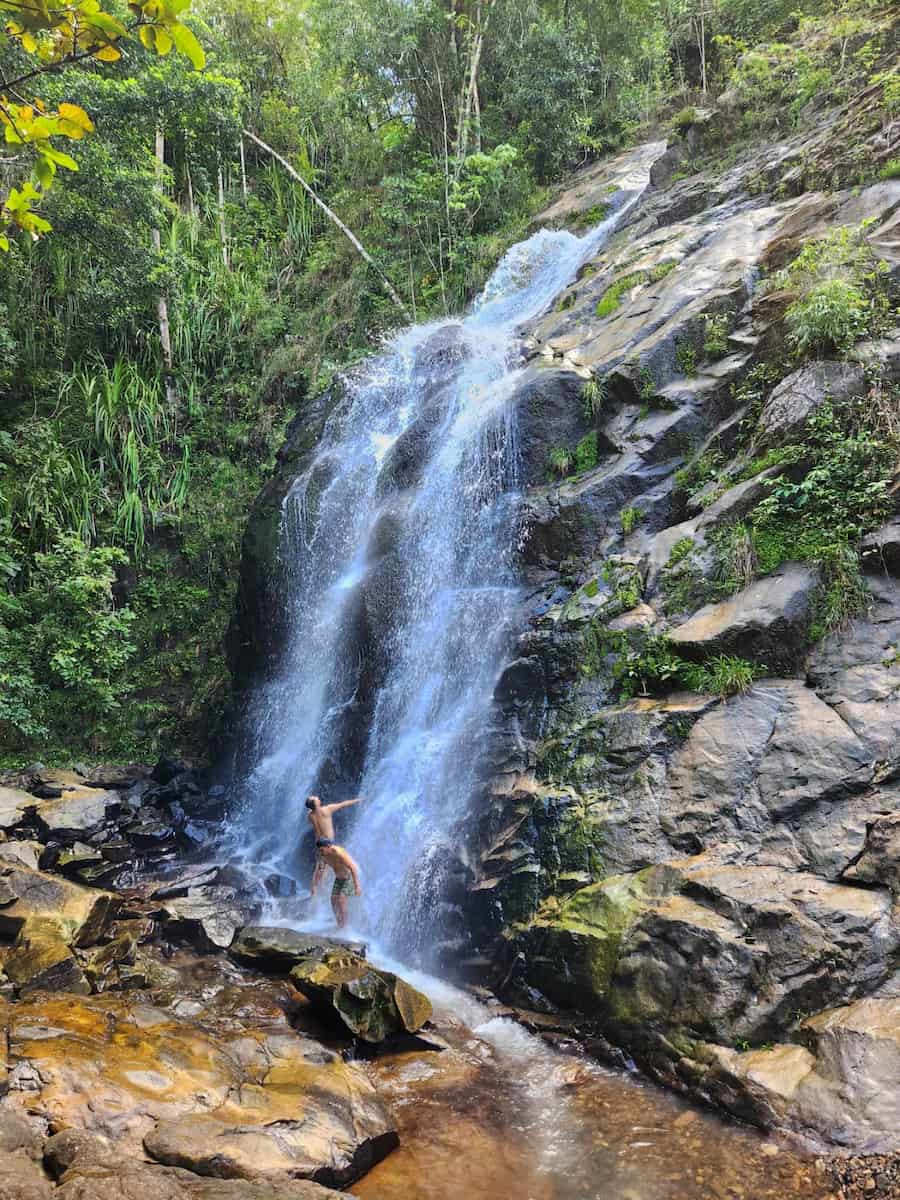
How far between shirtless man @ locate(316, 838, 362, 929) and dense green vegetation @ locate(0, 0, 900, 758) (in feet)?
16.2

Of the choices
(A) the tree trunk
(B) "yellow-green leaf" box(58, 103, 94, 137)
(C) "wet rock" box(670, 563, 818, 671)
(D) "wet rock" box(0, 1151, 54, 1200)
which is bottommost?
(D) "wet rock" box(0, 1151, 54, 1200)

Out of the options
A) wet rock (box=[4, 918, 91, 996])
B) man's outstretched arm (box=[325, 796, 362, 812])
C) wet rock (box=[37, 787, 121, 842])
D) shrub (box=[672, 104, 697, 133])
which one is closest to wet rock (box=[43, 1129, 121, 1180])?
wet rock (box=[4, 918, 91, 996])

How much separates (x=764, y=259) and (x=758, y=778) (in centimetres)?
726

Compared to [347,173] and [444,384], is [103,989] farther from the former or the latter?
[347,173]

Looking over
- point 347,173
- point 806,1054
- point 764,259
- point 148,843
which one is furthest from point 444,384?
point 347,173

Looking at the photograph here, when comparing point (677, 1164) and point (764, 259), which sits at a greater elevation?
point (764, 259)

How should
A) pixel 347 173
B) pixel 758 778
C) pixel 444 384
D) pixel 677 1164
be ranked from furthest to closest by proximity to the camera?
1. pixel 347 173
2. pixel 444 384
3. pixel 758 778
4. pixel 677 1164

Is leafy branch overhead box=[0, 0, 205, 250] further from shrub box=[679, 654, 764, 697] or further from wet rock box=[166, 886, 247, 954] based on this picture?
wet rock box=[166, 886, 247, 954]

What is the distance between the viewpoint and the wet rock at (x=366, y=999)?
5.61 meters

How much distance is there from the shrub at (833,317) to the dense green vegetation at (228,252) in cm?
3

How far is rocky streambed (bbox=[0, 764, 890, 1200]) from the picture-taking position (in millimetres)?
3752

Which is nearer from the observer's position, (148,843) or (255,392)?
(148,843)

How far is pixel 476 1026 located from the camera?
593 centimetres

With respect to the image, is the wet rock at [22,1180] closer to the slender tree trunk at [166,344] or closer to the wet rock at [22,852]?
the wet rock at [22,852]
